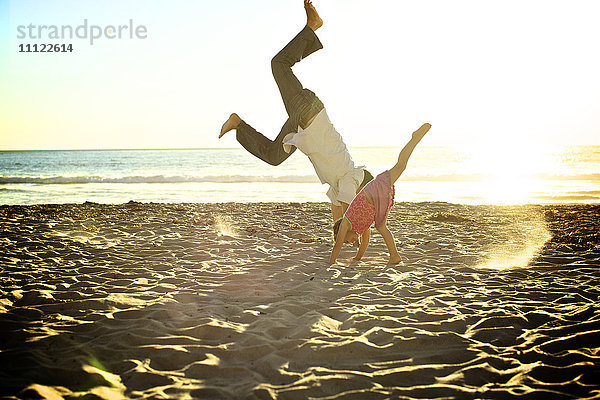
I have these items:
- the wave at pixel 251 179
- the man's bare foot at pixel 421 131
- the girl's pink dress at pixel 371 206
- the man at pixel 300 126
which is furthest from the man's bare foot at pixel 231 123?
the wave at pixel 251 179

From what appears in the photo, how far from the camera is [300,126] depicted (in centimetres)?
423

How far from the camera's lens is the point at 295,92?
4.15m

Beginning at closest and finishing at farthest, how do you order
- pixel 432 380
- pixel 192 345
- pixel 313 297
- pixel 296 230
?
pixel 432 380 < pixel 192 345 < pixel 313 297 < pixel 296 230

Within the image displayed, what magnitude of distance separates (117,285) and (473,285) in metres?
3.53

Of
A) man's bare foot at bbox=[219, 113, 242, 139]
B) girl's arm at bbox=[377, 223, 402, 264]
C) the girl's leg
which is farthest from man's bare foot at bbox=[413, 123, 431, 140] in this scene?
man's bare foot at bbox=[219, 113, 242, 139]

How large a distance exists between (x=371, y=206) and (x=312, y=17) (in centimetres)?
209

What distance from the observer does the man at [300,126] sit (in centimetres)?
416

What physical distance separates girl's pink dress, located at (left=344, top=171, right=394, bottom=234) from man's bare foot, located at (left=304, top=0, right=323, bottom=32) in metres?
1.78

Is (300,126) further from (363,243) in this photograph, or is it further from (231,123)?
(363,243)

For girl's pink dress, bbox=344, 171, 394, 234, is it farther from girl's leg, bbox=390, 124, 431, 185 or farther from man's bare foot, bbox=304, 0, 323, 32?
man's bare foot, bbox=304, 0, 323, 32

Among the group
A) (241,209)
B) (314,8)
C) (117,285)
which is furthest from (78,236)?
(314,8)

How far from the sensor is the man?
416 cm

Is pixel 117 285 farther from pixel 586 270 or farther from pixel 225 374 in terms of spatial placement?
pixel 586 270

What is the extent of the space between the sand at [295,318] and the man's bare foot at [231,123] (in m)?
1.57
